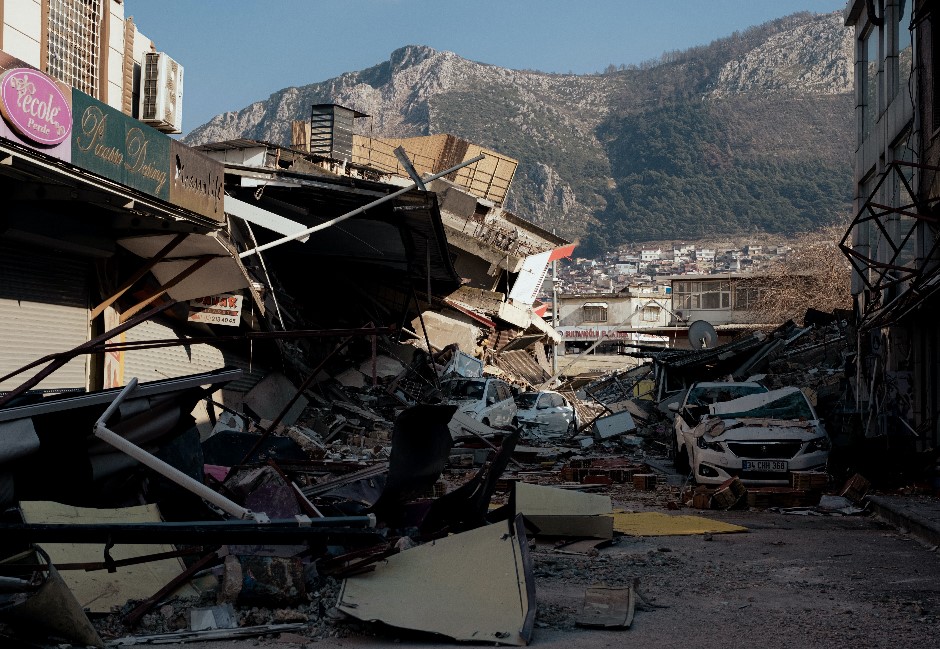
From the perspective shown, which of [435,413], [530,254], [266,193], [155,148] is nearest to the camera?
[435,413]

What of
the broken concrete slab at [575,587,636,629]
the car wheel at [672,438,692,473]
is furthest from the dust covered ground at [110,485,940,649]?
the car wheel at [672,438,692,473]

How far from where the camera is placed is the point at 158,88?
18875 mm

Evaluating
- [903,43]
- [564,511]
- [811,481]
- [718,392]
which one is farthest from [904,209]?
[564,511]

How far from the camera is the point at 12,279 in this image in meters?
15.6

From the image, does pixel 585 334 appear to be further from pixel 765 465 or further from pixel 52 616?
pixel 52 616

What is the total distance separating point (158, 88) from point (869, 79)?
1828cm

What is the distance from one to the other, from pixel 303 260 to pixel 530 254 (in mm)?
20342

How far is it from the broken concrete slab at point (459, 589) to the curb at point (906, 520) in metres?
5.32

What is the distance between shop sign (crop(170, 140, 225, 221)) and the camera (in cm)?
1576

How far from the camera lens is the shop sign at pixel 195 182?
1576cm

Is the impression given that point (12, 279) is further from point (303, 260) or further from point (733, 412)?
point (303, 260)

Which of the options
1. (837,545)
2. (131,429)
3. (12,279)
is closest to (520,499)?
(837,545)

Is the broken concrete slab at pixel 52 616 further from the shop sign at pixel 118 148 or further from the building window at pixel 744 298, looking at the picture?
the building window at pixel 744 298

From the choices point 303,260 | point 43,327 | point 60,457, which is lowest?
point 60,457
